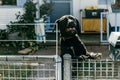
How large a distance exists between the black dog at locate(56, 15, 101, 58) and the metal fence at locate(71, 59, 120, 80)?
3.41 ft

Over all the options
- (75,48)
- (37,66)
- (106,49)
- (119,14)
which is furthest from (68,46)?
(119,14)

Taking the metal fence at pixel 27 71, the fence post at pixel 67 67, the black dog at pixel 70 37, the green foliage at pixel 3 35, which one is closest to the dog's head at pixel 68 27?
the black dog at pixel 70 37

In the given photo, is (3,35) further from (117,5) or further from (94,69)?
(94,69)

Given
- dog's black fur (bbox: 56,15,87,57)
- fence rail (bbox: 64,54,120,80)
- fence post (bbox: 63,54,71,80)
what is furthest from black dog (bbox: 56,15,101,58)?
fence post (bbox: 63,54,71,80)

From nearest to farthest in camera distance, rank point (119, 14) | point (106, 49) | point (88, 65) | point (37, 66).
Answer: point (88, 65) < point (37, 66) < point (106, 49) < point (119, 14)

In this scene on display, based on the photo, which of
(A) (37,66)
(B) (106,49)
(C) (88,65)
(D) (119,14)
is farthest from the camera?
(D) (119,14)

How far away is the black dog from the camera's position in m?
9.12

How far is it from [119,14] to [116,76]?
8856 mm

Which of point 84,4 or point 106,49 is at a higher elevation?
point 84,4

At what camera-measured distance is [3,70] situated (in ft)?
27.7

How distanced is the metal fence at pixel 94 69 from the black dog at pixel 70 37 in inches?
40.9

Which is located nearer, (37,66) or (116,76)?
(116,76)

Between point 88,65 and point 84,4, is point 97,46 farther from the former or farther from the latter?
point 88,65

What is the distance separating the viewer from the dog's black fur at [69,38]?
9.16m
